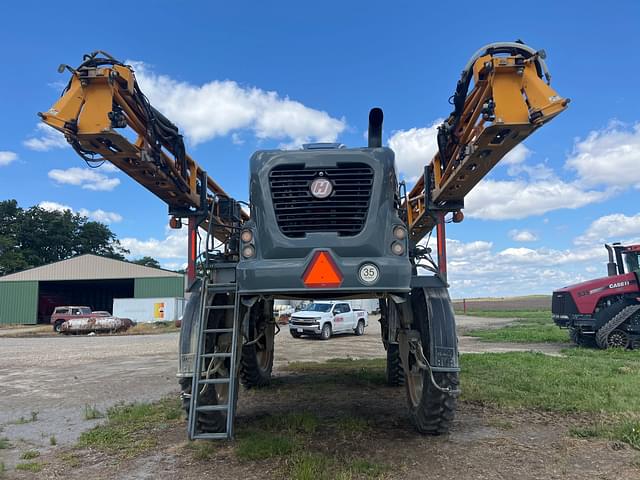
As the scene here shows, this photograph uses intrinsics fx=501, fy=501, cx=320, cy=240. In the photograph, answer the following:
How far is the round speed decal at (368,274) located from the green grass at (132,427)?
2.96m

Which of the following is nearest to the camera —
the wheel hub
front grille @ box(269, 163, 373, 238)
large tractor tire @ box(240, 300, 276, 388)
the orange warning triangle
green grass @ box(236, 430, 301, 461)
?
the orange warning triangle

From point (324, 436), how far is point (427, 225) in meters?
3.62

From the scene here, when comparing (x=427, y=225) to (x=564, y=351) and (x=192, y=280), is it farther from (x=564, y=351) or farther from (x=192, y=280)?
(x=564, y=351)

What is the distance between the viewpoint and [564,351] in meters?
13.9

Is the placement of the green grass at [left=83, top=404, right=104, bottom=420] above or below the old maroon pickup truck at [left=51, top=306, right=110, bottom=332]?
below

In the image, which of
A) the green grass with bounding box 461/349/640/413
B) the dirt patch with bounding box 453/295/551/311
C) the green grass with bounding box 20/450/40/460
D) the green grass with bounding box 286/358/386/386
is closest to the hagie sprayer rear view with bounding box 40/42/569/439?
the green grass with bounding box 20/450/40/460

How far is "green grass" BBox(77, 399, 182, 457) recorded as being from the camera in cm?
539

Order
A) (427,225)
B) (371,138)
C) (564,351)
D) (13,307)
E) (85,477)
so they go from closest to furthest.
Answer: (85,477) < (371,138) < (427,225) < (564,351) < (13,307)

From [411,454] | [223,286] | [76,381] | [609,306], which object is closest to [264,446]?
[411,454]

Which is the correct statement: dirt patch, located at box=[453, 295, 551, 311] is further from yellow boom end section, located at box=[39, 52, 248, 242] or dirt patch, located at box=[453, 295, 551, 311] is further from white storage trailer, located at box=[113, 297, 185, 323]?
yellow boom end section, located at box=[39, 52, 248, 242]

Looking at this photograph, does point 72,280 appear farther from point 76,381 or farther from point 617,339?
point 617,339

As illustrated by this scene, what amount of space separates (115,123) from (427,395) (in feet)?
13.8

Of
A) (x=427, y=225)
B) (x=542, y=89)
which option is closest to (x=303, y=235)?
(x=542, y=89)

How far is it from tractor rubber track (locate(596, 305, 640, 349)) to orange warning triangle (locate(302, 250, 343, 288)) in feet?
40.8
